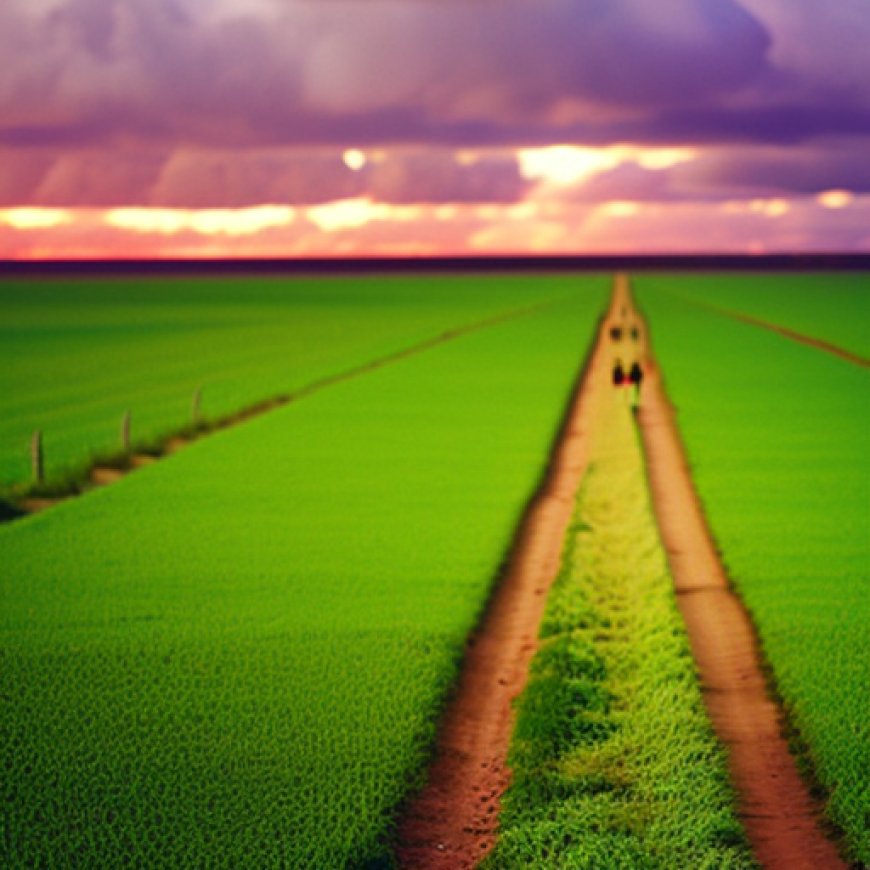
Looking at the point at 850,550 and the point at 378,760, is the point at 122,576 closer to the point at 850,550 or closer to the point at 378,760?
the point at 378,760

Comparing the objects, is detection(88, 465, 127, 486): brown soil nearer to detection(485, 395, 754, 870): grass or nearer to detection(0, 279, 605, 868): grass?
detection(0, 279, 605, 868): grass

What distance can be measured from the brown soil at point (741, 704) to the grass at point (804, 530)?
7.3 inches

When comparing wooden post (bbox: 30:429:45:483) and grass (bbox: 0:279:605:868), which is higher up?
wooden post (bbox: 30:429:45:483)

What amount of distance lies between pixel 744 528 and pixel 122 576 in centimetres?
935

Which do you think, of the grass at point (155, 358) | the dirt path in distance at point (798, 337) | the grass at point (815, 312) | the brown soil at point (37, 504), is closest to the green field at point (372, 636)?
the grass at point (155, 358)

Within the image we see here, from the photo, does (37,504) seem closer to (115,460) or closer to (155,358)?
(115,460)

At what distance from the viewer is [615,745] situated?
8.59 meters

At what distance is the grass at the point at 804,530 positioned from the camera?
8578mm

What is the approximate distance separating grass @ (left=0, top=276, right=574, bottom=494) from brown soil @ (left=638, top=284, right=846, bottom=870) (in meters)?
12.4

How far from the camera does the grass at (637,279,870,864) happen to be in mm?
8578

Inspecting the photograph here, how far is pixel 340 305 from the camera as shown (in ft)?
341

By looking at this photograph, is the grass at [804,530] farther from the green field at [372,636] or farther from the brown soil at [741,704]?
the brown soil at [741,704]

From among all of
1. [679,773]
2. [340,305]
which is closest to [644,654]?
[679,773]

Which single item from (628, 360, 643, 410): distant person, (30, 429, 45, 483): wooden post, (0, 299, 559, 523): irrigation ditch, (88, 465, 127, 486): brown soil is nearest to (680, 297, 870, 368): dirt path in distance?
(628, 360, 643, 410): distant person
